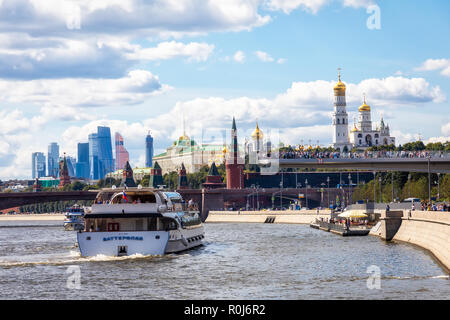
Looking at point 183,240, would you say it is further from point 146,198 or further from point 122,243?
point 122,243

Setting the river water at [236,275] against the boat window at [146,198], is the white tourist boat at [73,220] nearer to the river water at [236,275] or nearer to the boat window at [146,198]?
the river water at [236,275]

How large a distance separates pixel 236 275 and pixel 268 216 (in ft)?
335

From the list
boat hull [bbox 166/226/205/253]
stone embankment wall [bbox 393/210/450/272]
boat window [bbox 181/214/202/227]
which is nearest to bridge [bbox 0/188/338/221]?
boat window [bbox 181/214/202/227]

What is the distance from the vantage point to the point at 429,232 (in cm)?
5859

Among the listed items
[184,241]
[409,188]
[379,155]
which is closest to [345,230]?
[379,155]

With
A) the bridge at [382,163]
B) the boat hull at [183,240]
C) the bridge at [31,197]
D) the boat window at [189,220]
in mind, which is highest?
the bridge at [382,163]

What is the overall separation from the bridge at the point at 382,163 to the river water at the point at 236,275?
33.0m

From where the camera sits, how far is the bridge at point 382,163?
95.9 metres

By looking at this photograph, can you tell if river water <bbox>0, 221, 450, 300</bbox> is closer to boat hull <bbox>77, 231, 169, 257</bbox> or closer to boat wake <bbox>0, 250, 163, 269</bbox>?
boat wake <bbox>0, 250, 163, 269</bbox>

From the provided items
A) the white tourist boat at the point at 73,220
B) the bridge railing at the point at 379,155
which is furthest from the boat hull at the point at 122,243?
the white tourist boat at the point at 73,220
